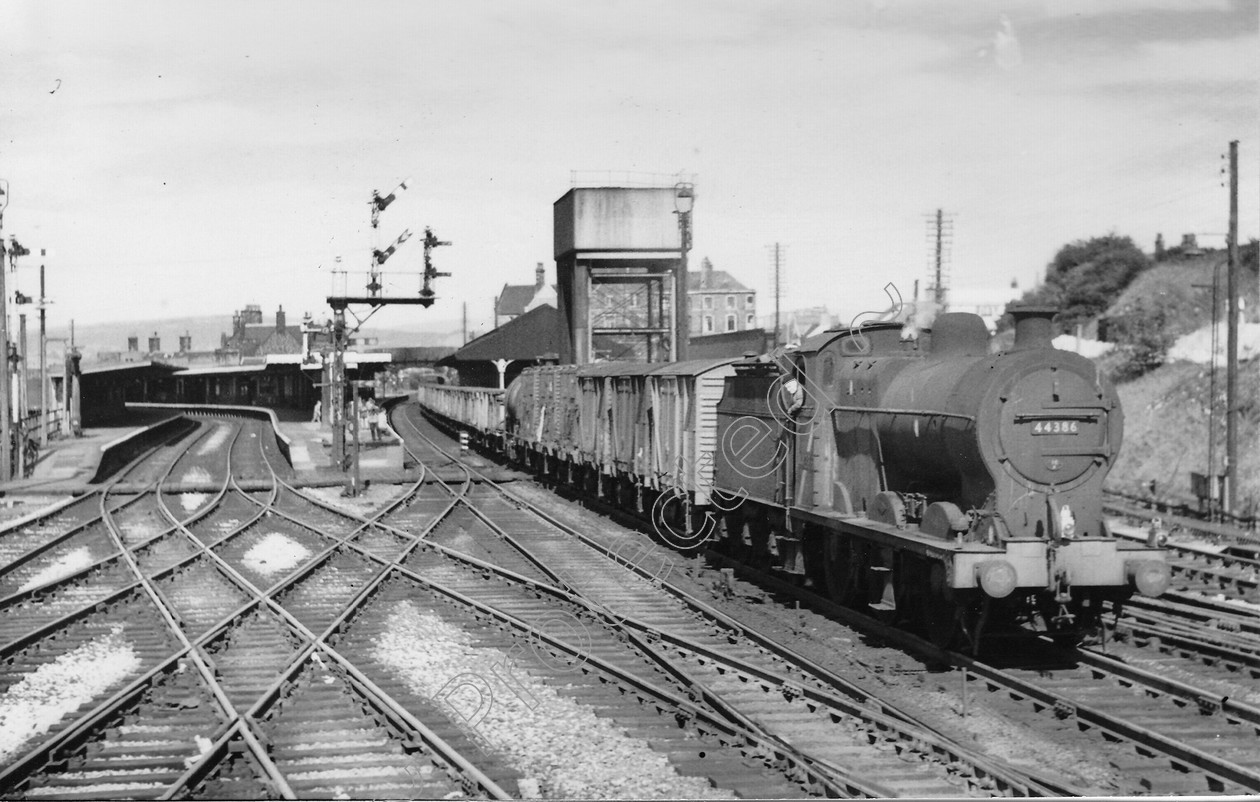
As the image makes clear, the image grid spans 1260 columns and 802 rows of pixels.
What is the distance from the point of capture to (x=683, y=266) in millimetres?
34094

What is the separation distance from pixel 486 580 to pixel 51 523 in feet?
38.8

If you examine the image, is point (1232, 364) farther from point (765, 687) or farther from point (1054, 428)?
point (765, 687)

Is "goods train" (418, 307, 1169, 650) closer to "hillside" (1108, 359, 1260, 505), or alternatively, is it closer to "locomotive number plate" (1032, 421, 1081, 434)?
"locomotive number plate" (1032, 421, 1081, 434)

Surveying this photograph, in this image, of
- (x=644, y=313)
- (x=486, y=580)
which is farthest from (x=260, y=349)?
(x=486, y=580)

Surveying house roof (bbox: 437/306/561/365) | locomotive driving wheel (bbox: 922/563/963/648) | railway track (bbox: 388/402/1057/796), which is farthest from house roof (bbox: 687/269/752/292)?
locomotive driving wheel (bbox: 922/563/963/648)

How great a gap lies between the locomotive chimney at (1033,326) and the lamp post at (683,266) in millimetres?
19006

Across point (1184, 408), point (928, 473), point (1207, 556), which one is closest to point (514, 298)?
point (1184, 408)

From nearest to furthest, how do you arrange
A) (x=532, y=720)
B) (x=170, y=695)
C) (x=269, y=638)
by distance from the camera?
(x=532, y=720), (x=170, y=695), (x=269, y=638)

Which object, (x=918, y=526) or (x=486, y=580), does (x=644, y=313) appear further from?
(x=918, y=526)

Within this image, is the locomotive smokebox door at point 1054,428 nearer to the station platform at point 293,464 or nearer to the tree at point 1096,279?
the station platform at point 293,464

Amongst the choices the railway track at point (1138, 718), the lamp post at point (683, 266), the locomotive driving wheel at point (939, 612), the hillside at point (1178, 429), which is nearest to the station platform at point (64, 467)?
the lamp post at point (683, 266)

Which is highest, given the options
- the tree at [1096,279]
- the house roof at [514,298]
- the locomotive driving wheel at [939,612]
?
the house roof at [514,298]

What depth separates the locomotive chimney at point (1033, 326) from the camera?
423 inches

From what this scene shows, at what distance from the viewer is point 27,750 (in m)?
8.70
